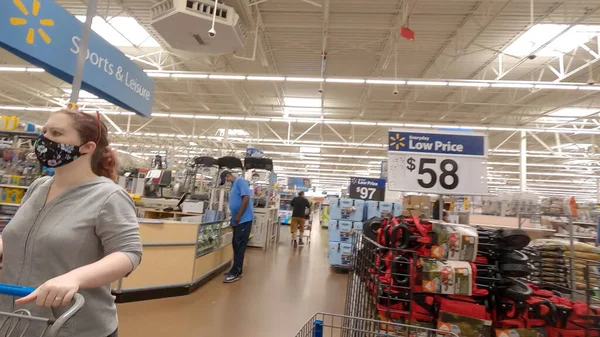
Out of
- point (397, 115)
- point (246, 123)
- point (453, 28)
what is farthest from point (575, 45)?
point (246, 123)

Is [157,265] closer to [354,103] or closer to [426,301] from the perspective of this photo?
[426,301]

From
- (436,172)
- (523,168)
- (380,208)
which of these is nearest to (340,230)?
(380,208)

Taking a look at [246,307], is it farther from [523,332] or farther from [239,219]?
[523,332]

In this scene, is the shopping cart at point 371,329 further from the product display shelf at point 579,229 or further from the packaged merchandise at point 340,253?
the product display shelf at point 579,229

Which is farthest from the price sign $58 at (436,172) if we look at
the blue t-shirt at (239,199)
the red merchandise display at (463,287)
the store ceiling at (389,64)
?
the store ceiling at (389,64)

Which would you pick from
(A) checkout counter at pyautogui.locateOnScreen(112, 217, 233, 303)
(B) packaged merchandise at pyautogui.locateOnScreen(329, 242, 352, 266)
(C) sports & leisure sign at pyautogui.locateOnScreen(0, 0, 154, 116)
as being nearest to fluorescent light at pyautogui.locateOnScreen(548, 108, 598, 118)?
(B) packaged merchandise at pyautogui.locateOnScreen(329, 242, 352, 266)

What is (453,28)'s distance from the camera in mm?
Result: 6684

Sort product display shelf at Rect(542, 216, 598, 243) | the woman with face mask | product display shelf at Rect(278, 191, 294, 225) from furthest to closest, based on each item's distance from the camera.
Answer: product display shelf at Rect(278, 191, 294, 225), product display shelf at Rect(542, 216, 598, 243), the woman with face mask

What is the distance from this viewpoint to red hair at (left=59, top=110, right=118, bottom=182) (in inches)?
43.8

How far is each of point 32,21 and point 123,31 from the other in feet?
22.4

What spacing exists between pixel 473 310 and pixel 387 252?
2.20 ft

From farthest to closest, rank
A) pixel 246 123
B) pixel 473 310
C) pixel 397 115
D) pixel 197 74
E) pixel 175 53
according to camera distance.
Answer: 1. pixel 246 123
2. pixel 397 115
3. pixel 175 53
4. pixel 197 74
5. pixel 473 310

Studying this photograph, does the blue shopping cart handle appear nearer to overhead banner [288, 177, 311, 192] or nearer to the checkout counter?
the checkout counter

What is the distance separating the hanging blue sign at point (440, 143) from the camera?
2855mm
